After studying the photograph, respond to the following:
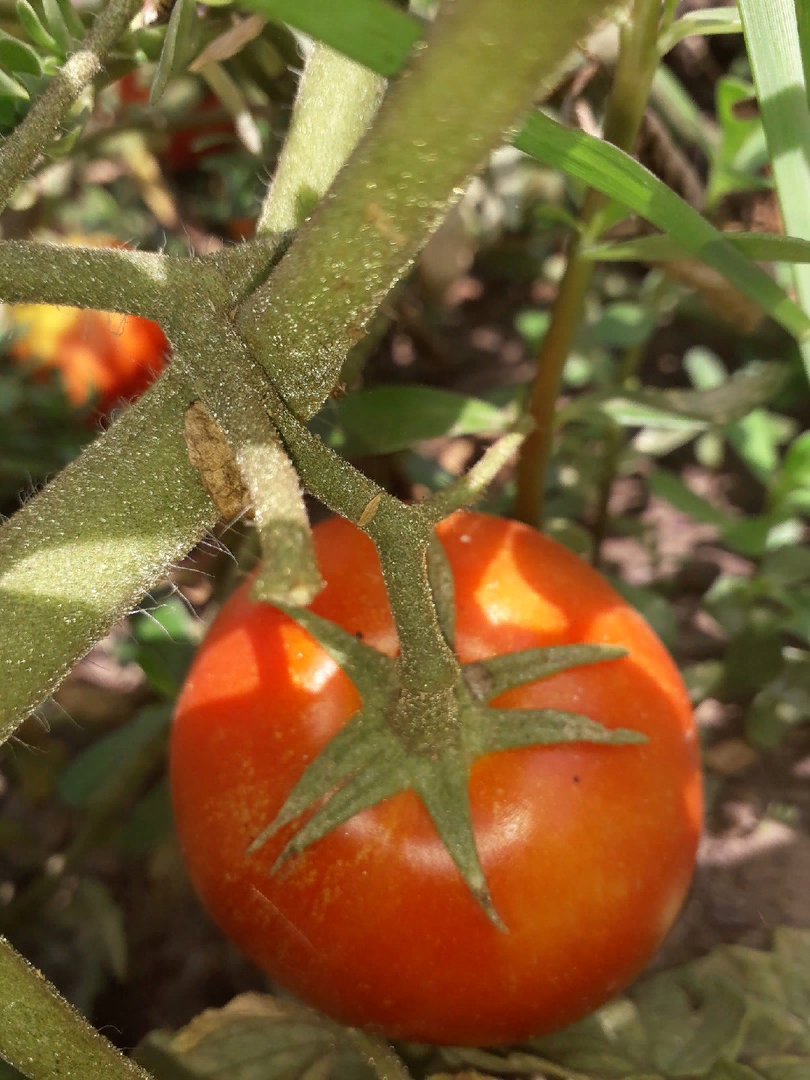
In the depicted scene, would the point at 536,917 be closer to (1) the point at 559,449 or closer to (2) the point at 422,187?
(2) the point at 422,187

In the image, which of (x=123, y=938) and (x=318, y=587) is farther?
(x=123, y=938)

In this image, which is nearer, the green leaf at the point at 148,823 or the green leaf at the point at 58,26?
the green leaf at the point at 58,26

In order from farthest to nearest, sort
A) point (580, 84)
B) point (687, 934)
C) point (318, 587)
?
point (687, 934), point (580, 84), point (318, 587)

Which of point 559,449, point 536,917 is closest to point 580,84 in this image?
point 559,449

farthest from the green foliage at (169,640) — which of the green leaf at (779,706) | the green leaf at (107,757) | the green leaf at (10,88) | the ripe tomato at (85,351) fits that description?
the green leaf at (779,706)

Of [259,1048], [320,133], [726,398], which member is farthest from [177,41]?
[259,1048]

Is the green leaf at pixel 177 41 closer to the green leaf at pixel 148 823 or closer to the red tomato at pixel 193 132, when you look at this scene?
the red tomato at pixel 193 132

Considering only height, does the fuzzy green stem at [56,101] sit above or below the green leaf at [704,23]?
above

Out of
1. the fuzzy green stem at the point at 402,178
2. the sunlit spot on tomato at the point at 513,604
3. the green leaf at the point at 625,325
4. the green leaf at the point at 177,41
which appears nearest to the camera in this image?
the fuzzy green stem at the point at 402,178
